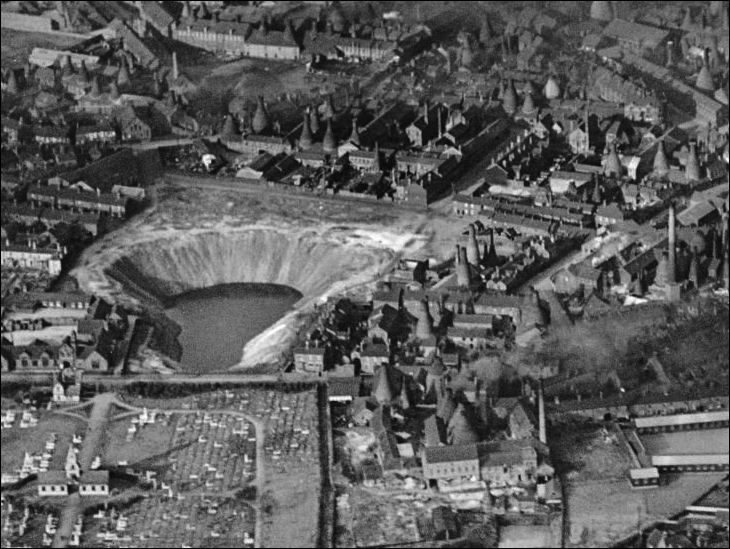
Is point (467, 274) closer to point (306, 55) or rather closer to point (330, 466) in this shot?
point (330, 466)

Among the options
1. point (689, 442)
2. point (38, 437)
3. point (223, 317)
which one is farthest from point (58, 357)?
point (689, 442)

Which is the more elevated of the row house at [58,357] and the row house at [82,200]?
the row house at [82,200]

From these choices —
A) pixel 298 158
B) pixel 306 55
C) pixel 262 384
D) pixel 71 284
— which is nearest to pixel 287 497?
pixel 262 384

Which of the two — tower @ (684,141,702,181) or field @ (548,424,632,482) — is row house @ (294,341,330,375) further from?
tower @ (684,141,702,181)

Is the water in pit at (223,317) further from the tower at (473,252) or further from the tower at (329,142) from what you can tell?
the tower at (329,142)

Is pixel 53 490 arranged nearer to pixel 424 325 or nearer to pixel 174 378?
pixel 174 378

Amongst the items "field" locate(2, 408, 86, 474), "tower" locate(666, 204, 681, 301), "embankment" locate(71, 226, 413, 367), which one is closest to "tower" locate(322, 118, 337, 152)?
"embankment" locate(71, 226, 413, 367)

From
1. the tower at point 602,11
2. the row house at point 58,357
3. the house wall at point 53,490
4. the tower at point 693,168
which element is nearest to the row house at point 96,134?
the row house at point 58,357
